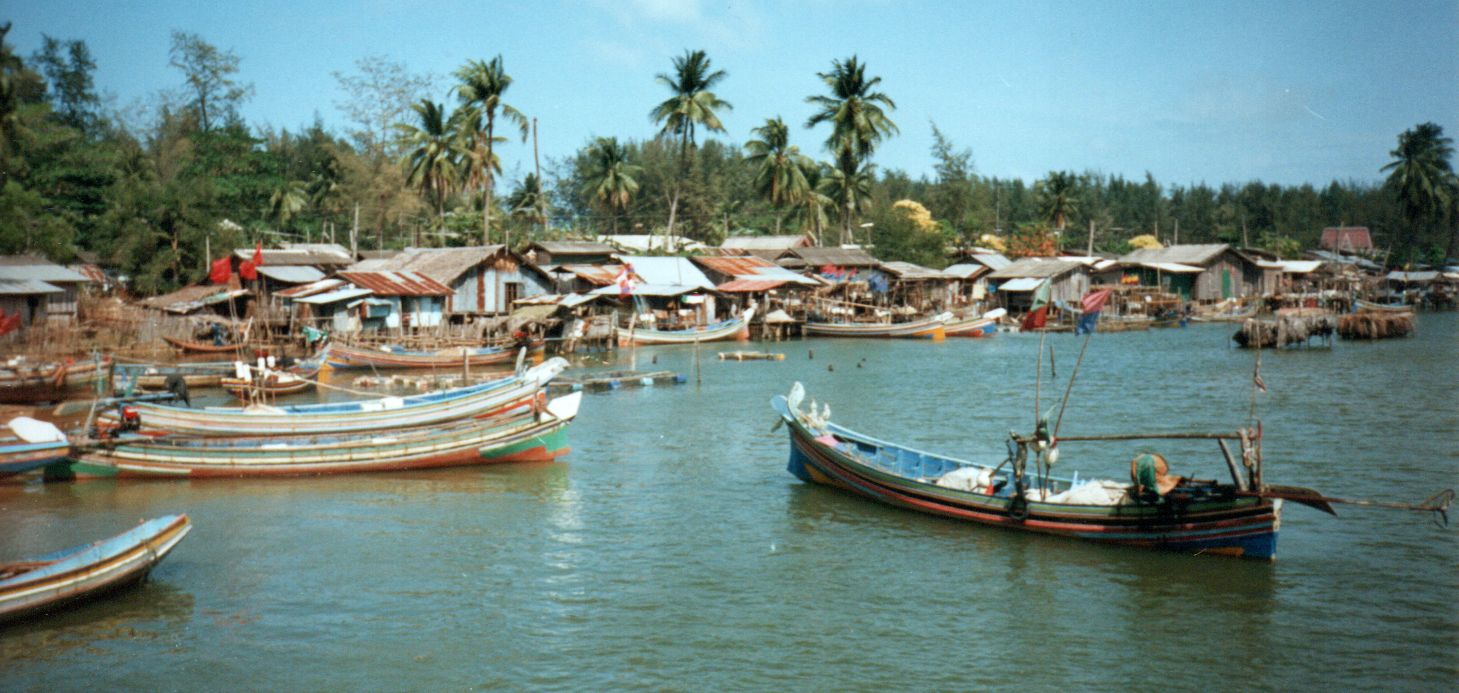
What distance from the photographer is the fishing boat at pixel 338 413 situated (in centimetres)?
1912

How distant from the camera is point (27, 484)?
58.7ft

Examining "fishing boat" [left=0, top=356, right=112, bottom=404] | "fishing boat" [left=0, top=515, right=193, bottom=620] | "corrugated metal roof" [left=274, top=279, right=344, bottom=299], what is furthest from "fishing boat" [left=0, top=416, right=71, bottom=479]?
"corrugated metal roof" [left=274, top=279, right=344, bottom=299]

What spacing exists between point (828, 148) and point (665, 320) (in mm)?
17424

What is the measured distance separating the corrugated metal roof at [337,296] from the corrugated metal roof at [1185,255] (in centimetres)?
4036

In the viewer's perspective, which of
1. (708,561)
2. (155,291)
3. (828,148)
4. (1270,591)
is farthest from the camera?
(828,148)

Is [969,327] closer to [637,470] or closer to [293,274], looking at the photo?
[293,274]

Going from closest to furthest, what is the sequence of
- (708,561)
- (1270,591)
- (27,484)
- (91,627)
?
(91,627), (1270,591), (708,561), (27,484)

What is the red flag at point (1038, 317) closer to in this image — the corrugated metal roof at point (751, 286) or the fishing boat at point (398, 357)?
the fishing boat at point (398, 357)

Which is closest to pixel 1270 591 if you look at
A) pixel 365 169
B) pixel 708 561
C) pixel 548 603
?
pixel 708 561

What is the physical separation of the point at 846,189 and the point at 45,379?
136 ft

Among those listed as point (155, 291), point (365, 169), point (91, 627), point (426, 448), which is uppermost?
point (365, 169)

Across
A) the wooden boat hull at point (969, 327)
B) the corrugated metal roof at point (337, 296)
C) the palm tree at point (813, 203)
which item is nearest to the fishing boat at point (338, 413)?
the corrugated metal roof at point (337, 296)

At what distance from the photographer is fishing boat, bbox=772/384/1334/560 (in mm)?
12828

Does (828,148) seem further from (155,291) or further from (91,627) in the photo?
(91,627)
